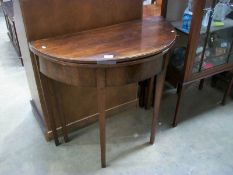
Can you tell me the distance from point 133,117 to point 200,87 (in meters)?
0.73

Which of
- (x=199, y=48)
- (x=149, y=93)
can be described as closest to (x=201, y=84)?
(x=149, y=93)

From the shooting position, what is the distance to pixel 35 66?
138 centimetres

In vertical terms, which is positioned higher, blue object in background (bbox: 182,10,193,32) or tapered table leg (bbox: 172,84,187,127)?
blue object in background (bbox: 182,10,193,32)

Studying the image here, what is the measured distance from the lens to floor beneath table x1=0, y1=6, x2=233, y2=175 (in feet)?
4.84

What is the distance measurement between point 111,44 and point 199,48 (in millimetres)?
647

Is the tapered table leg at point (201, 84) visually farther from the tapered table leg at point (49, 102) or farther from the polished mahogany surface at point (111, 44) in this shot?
the tapered table leg at point (49, 102)

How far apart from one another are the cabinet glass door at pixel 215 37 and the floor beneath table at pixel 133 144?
17.8 inches

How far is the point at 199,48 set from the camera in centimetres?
152

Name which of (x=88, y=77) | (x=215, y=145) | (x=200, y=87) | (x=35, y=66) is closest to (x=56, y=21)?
(x=35, y=66)

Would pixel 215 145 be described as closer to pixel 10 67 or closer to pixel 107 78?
pixel 107 78

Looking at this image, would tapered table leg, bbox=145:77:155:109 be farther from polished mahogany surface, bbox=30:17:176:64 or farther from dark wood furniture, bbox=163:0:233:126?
polished mahogany surface, bbox=30:17:176:64

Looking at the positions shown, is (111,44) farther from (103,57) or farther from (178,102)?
(178,102)

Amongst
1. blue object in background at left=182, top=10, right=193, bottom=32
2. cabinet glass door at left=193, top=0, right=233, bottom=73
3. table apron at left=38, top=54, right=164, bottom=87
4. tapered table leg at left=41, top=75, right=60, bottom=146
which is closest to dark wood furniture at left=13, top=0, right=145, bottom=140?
tapered table leg at left=41, top=75, right=60, bottom=146

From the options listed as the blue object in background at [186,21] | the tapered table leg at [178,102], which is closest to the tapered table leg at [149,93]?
the tapered table leg at [178,102]
